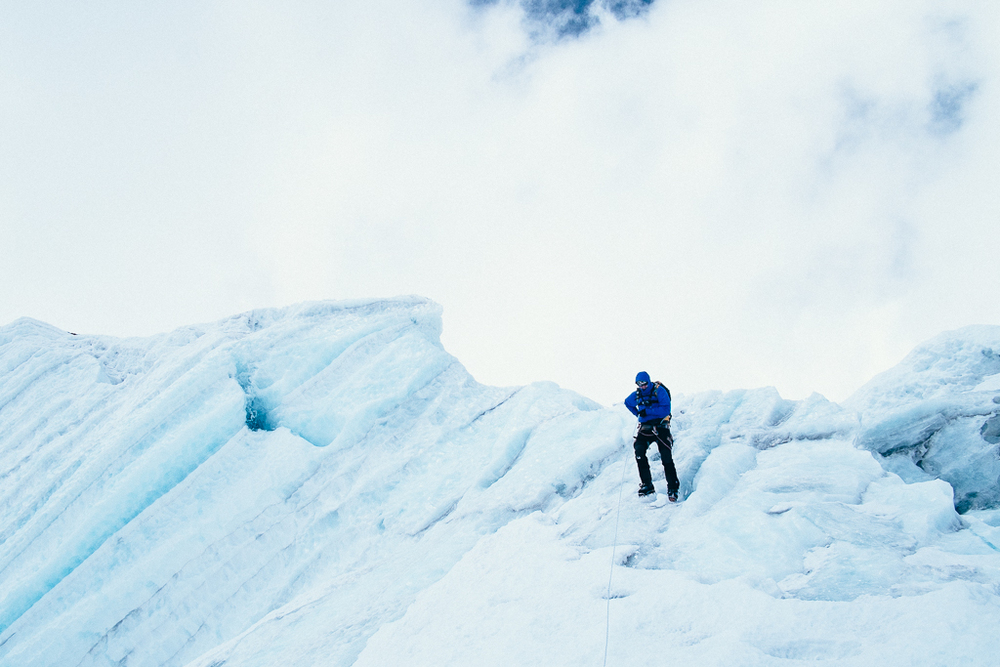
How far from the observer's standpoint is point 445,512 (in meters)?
8.23

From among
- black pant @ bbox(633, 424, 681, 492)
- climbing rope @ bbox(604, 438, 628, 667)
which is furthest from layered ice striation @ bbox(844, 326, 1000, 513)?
climbing rope @ bbox(604, 438, 628, 667)

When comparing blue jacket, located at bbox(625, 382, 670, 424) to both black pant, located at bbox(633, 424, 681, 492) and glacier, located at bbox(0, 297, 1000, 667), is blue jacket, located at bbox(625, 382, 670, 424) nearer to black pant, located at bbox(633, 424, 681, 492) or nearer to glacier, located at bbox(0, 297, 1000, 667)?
black pant, located at bbox(633, 424, 681, 492)

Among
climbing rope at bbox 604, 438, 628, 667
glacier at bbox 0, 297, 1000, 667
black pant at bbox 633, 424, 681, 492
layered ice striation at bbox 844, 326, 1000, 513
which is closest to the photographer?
climbing rope at bbox 604, 438, 628, 667

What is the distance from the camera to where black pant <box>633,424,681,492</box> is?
20.4ft

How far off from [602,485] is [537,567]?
199 cm

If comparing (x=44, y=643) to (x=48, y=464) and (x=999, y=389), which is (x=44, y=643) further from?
(x=999, y=389)

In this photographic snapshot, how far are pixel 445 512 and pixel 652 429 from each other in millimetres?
3540

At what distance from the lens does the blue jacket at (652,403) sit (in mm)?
6402

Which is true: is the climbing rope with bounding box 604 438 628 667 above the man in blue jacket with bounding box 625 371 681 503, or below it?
below

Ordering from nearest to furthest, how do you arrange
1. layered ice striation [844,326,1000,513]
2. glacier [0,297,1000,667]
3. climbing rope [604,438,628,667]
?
climbing rope [604,438,628,667] < glacier [0,297,1000,667] < layered ice striation [844,326,1000,513]

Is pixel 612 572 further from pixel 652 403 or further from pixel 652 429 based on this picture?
pixel 652 403

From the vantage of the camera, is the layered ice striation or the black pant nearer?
the black pant

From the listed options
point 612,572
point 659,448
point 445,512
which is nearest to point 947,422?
point 659,448

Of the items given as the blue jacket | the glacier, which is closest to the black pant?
the blue jacket
